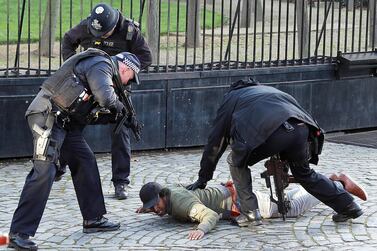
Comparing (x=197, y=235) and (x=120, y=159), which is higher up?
(x=120, y=159)

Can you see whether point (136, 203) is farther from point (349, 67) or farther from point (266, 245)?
point (349, 67)

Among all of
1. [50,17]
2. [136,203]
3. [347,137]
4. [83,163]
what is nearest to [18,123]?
[50,17]

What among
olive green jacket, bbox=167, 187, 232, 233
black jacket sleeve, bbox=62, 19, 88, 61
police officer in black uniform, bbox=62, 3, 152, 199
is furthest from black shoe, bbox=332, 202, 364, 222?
black jacket sleeve, bbox=62, 19, 88, 61

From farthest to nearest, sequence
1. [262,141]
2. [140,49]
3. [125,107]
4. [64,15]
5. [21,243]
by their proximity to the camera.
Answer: [64,15], [140,49], [125,107], [262,141], [21,243]

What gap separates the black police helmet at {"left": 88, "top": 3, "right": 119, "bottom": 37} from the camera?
7.73m

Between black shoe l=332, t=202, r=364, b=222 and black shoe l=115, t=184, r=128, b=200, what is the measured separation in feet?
6.48

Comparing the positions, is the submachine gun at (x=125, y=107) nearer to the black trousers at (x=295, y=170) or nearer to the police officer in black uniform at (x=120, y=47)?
the black trousers at (x=295, y=170)

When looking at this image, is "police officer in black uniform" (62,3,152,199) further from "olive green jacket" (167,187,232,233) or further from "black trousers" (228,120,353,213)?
"black trousers" (228,120,353,213)

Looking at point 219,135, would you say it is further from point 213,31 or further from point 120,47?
point 213,31

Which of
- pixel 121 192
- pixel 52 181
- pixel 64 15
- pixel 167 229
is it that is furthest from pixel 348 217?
pixel 64 15

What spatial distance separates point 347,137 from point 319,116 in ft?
1.47

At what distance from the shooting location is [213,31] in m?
10.8

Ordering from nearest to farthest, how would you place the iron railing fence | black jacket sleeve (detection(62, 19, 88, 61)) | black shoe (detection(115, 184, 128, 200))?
black shoe (detection(115, 184, 128, 200)), black jacket sleeve (detection(62, 19, 88, 61)), the iron railing fence

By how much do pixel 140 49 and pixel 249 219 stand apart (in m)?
2.13
